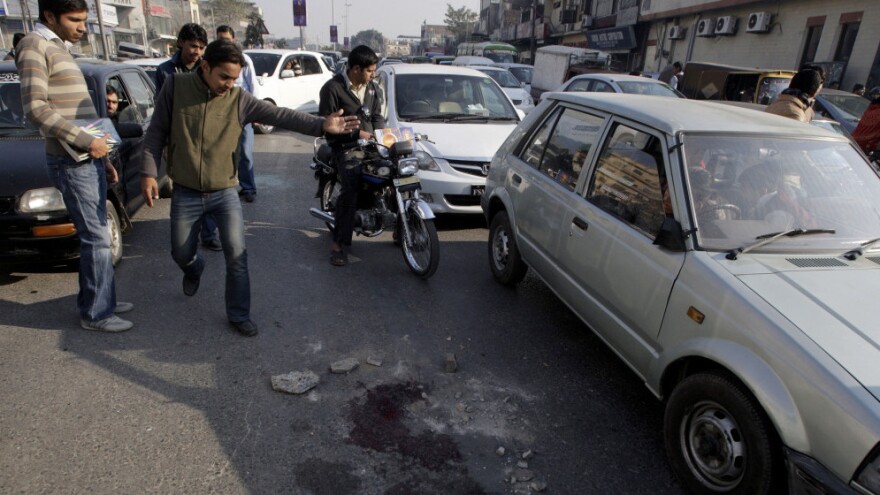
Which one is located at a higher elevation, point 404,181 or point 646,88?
point 646,88

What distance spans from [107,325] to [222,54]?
200 cm

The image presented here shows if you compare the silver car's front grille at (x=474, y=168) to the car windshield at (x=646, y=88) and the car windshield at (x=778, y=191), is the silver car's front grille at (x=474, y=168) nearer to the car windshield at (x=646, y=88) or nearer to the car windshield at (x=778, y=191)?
Answer: the car windshield at (x=778, y=191)

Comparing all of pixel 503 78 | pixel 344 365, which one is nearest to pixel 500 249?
pixel 344 365

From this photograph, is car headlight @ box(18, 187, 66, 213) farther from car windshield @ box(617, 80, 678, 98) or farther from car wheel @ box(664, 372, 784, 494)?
car windshield @ box(617, 80, 678, 98)

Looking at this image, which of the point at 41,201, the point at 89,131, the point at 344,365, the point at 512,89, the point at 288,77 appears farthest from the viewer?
the point at 512,89

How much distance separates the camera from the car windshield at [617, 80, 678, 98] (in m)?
10.7

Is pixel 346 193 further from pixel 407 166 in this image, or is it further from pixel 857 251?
pixel 857 251

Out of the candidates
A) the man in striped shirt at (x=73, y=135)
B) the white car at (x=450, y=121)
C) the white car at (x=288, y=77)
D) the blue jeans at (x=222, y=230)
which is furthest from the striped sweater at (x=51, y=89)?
the white car at (x=288, y=77)

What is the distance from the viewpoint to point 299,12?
1123 inches

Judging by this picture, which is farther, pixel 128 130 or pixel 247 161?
pixel 247 161

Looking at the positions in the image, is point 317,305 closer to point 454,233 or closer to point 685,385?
point 454,233

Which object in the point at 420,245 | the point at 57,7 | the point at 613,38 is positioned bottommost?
the point at 420,245

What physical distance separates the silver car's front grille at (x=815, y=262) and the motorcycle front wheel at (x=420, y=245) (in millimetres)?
2639

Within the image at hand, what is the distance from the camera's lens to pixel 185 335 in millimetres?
3746
